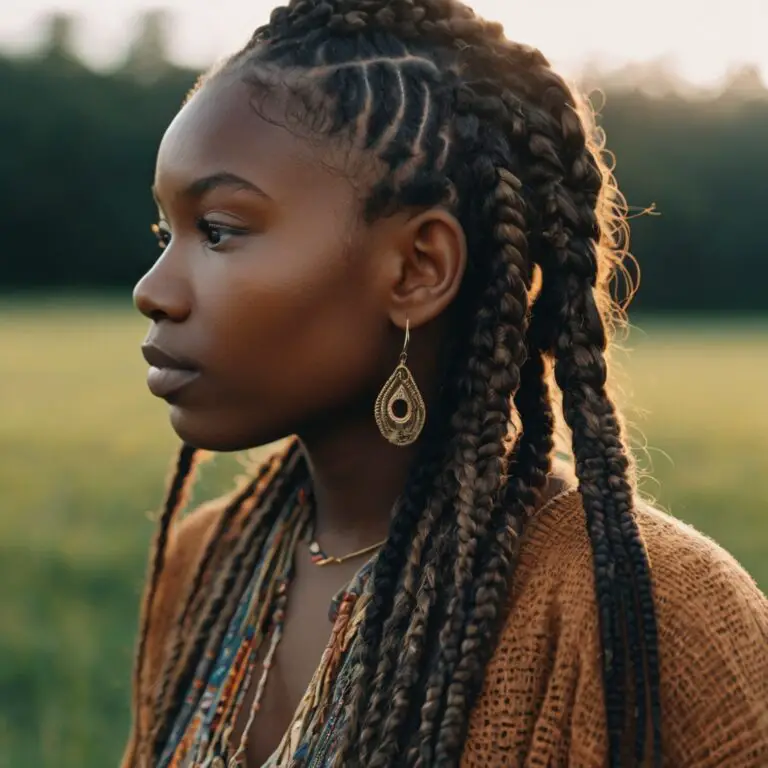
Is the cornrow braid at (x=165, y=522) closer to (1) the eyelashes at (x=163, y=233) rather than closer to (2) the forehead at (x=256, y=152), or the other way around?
(1) the eyelashes at (x=163, y=233)

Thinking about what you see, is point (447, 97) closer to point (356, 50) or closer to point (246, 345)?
point (356, 50)

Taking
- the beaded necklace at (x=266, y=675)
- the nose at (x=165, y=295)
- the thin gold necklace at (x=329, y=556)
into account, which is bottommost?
the beaded necklace at (x=266, y=675)

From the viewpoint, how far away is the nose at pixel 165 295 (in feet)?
7.14

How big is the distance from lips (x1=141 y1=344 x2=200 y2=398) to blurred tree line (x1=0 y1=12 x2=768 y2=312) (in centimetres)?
3210

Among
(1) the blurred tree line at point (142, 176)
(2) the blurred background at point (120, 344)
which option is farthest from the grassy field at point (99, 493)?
(1) the blurred tree line at point (142, 176)

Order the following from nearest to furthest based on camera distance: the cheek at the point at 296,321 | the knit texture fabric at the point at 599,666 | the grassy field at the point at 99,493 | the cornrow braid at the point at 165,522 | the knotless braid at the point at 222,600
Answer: the knit texture fabric at the point at 599,666 < the cheek at the point at 296,321 < the knotless braid at the point at 222,600 < the cornrow braid at the point at 165,522 < the grassy field at the point at 99,493

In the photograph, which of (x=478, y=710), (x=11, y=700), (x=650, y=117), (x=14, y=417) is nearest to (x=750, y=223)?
(x=650, y=117)

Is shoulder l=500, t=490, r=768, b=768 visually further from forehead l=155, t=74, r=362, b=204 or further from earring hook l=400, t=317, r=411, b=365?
forehead l=155, t=74, r=362, b=204

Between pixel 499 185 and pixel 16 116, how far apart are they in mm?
36603

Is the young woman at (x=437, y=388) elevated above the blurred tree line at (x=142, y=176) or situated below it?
below

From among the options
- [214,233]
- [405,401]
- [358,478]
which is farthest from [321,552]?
[214,233]

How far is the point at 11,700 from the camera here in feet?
17.0

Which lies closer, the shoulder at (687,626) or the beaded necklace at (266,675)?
the shoulder at (687,626)

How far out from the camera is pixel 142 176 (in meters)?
36.7
